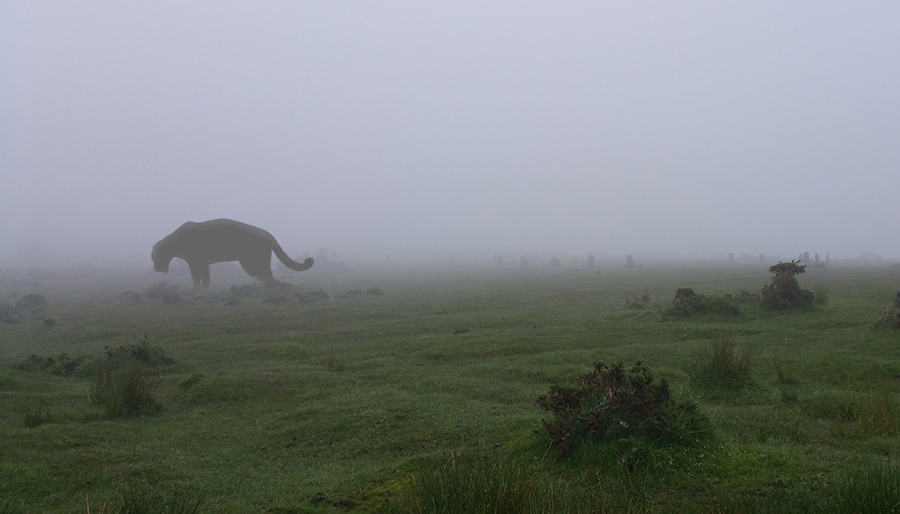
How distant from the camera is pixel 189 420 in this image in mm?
10516

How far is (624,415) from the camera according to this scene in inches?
246

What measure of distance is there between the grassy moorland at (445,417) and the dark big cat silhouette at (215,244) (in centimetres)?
374

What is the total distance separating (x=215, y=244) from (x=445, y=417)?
19.3 m

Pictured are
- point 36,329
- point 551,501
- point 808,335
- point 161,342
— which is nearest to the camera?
point 551,501

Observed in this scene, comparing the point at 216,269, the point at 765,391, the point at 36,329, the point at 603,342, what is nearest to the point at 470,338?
the point at 603,342

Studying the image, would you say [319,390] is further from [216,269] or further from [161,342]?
[216,269]

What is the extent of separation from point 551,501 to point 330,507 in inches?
112

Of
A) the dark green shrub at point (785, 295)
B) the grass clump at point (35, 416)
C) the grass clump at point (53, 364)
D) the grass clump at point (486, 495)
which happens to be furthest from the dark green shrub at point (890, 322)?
the grass clump at point (53, 364)

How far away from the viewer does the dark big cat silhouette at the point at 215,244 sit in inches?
931

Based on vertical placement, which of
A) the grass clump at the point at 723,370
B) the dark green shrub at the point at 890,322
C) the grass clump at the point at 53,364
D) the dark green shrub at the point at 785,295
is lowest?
the grass clump at the point at 53,364

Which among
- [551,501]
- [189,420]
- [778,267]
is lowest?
[189,420]

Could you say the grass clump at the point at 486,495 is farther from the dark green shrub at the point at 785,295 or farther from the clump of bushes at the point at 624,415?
the dark green shrub at the point at 785,295

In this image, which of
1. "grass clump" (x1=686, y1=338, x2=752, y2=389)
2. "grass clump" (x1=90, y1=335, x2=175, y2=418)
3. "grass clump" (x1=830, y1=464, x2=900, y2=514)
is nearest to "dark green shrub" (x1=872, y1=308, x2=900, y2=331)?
"grass clump" (x1=686, y1=338, x2=752, y2=389)

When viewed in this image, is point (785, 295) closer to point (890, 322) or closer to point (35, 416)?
point (890, 322)
